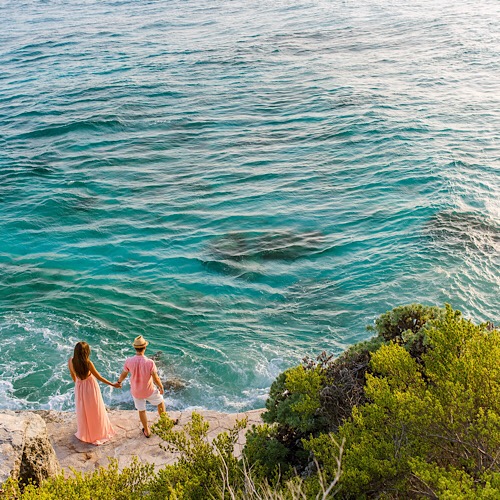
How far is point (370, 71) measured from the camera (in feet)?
112

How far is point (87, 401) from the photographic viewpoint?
34.7ft

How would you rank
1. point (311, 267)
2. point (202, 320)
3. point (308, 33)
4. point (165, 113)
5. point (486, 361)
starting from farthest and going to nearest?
1. point (308, 33)
2. point (165, 113)
3. point (311, 267)
4. point (202, 320)
5. point (486, 361)

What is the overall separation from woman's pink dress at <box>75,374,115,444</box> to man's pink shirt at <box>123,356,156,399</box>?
23.5 inches

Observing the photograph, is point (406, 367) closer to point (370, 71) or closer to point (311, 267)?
point (311, 267)

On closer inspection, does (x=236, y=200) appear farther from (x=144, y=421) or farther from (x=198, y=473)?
(x=198, y=473)

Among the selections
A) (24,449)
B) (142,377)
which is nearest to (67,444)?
(142,377)

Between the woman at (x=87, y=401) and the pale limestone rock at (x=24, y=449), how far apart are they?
1226 millimetres

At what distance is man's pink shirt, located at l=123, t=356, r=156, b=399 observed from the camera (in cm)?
1075

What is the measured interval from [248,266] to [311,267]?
66.8 inches

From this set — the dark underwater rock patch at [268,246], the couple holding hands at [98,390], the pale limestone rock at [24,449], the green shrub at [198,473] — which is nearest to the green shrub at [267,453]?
the green shrub at [198,473]

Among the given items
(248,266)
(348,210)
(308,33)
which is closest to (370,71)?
(308,33)

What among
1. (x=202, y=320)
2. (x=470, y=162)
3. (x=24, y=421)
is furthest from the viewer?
(x=470, y=162)

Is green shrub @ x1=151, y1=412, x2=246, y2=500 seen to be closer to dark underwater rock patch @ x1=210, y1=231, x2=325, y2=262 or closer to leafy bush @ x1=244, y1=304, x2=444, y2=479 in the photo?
leafy bush @ x1=244, y1=304, x2=444, y2=479

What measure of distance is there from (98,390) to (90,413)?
39cm
